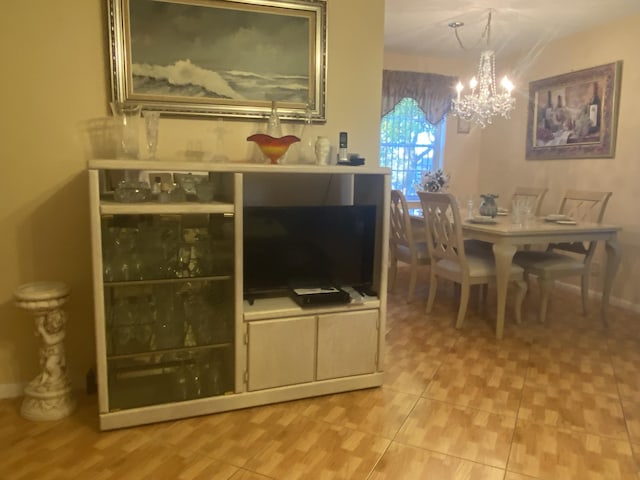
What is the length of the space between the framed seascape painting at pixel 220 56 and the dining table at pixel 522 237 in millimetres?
1543

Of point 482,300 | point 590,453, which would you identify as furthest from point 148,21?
point 482,300

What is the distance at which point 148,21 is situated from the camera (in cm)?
235

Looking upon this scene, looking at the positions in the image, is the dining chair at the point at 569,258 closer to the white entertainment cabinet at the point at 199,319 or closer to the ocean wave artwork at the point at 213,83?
the white entertainment cabinet at the point at 199,319

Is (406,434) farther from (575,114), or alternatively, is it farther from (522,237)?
(575,114)

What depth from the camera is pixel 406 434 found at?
2.15m

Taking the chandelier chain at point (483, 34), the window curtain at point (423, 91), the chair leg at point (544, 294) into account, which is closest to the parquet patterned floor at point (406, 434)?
the chair leg at point (544, 294)

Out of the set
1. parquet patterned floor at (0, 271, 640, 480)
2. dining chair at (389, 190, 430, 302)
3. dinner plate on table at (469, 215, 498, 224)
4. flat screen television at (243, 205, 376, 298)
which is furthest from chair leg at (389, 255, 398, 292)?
flat screen television at (243, 205, 376, 298)

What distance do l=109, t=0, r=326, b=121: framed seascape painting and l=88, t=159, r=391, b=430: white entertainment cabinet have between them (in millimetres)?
431

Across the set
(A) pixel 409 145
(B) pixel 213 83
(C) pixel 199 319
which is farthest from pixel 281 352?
(A) pixel 409 145

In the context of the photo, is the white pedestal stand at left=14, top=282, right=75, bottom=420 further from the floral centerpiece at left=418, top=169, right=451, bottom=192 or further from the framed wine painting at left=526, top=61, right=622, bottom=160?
the framed wine painting at left=526, top=61, right=622, bottom=160

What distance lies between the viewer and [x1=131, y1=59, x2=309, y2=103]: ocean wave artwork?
94.3 inches

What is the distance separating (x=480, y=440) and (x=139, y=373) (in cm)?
162

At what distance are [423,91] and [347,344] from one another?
3939 mm

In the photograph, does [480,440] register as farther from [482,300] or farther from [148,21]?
[148,21]
